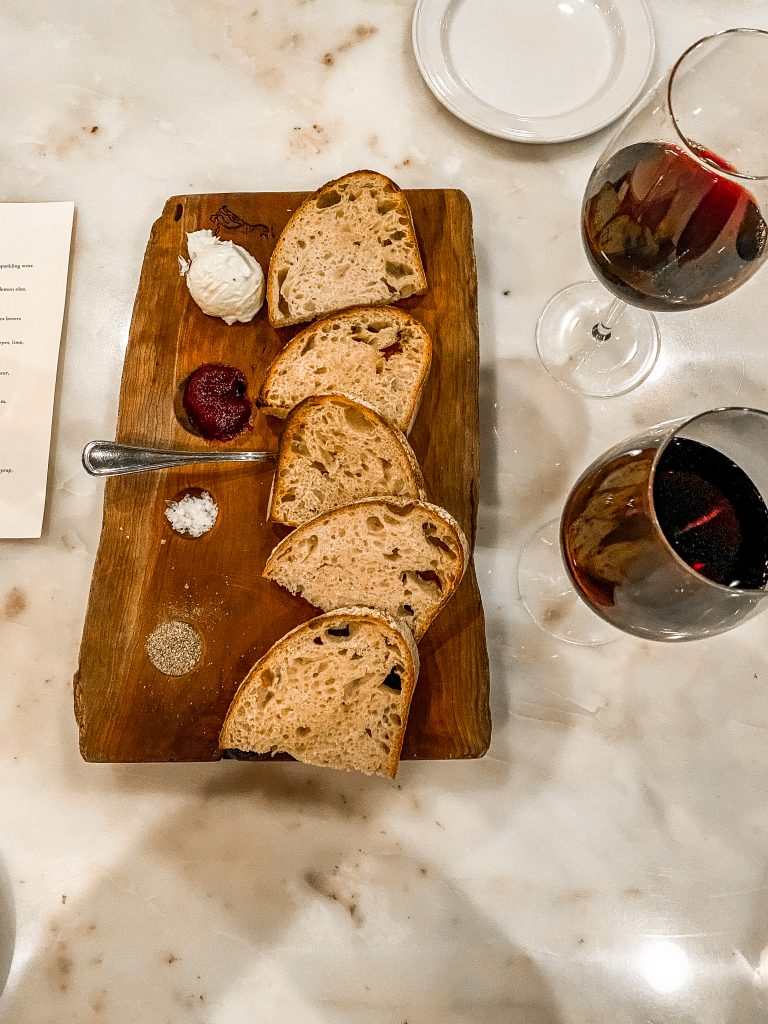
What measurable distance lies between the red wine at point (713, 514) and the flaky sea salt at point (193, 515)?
0.66m

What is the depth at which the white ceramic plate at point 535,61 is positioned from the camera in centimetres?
134

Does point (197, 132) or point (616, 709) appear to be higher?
point (197, 132)

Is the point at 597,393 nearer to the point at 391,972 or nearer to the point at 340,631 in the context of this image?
the point at 340,631

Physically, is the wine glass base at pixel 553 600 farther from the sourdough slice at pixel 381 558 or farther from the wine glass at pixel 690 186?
the wine glass at pixel 690 186

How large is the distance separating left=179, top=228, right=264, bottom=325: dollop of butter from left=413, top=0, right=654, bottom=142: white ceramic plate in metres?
0.51

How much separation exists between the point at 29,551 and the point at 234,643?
1.38ft

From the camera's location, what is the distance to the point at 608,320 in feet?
4.20

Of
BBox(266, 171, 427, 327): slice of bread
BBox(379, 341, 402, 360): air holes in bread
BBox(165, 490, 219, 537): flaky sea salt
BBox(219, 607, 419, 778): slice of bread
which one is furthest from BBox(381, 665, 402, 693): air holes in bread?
BBox(266, 171, 427, 327): slice of bread

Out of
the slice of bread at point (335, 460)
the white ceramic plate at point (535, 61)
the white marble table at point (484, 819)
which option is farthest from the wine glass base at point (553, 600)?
the white ceramic plate at point (535, 61)

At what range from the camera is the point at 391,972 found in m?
1.10

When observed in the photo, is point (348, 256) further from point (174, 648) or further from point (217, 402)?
point (174, 648)

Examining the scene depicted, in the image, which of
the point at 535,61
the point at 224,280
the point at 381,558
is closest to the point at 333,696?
the point at 381,558

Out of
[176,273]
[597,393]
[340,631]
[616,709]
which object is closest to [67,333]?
[176,273]

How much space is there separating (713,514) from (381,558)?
0.44m
